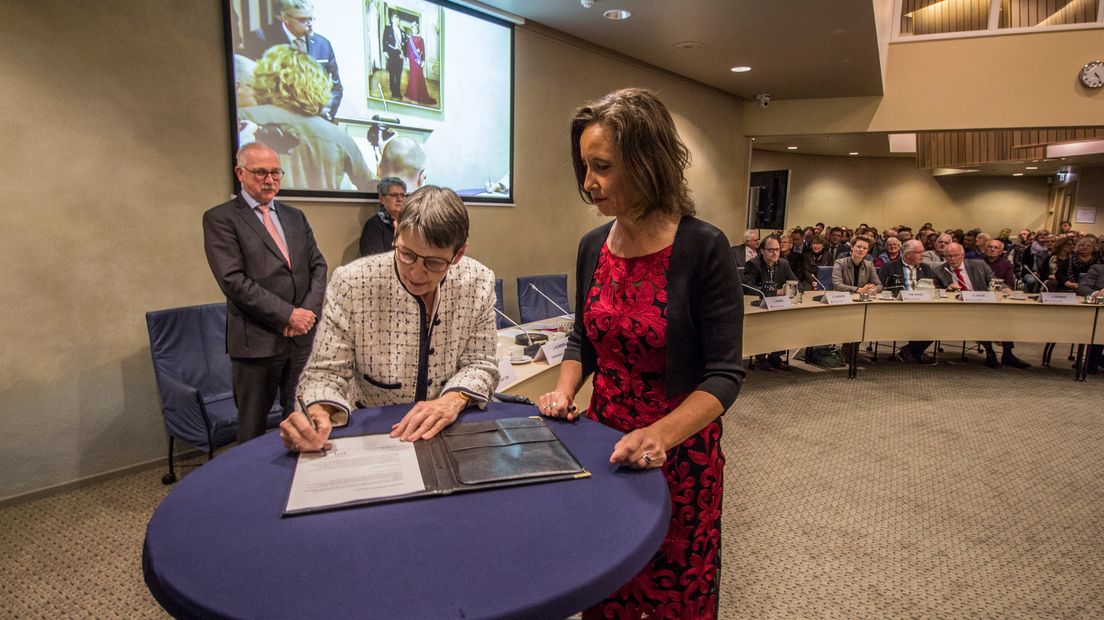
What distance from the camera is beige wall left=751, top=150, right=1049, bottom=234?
48.5 ft

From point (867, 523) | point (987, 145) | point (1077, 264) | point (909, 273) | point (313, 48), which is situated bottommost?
point (867, 523)

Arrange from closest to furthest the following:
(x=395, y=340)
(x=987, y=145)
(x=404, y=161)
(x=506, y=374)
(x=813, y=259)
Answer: (x=395, y=340) → (x=506, y=374) → (x=404, y=161) → (x=813, y=259) → (x=987, y=145)

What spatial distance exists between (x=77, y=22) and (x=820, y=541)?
4.10m

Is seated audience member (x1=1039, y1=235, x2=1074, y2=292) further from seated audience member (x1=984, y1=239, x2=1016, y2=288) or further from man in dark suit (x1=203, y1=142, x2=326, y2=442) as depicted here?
man in dark suit (x1=203, y1=142, x2=326, y2=442)

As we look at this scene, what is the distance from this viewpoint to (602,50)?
5633 mm

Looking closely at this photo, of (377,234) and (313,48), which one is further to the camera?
(377,234)

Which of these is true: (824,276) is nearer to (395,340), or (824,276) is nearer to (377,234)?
(377,234)

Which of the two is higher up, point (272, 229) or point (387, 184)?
point (387, 184)

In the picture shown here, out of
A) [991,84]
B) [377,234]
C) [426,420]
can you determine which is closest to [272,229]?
[377,234]

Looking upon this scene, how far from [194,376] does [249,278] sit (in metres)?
0.78

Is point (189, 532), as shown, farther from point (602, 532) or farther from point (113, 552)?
point (113, 552)

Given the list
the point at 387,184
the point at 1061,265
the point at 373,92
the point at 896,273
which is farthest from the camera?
the point at 1061,265

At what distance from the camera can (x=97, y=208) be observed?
2.82 m

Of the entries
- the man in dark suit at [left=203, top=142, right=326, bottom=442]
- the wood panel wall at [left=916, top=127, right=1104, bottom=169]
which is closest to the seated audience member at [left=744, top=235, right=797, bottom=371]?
the man in dark suit at [left=203, top=142, right=326, bottom=442]
